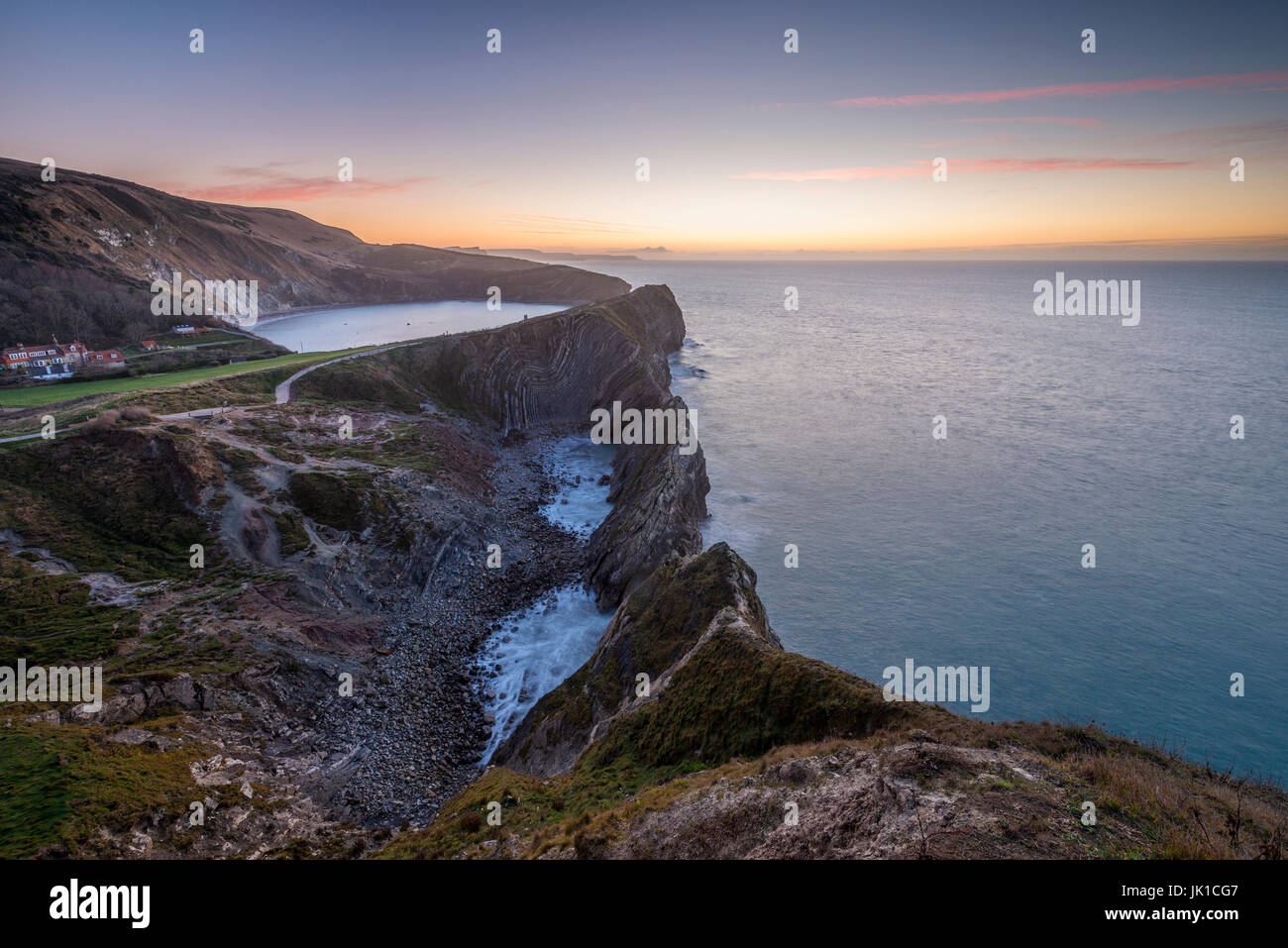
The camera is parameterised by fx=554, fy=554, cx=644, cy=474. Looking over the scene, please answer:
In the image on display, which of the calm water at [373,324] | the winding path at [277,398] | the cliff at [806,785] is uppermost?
the calm water at [373,324]

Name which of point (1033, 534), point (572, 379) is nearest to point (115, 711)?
point (1033, 534)

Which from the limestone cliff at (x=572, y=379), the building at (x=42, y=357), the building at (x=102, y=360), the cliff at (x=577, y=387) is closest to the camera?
the cliff at (x=577, y=387)

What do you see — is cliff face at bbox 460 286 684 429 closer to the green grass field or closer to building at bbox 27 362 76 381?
the green grass field

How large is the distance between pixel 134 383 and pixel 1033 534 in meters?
94.0

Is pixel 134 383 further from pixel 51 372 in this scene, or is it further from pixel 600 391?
pixel 600 391

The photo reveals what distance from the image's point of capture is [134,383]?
62500 mm

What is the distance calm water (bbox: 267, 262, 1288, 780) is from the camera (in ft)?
109

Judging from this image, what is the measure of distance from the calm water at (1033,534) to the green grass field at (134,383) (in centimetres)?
4225

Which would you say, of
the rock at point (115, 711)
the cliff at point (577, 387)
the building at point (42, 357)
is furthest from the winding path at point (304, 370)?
the rock at point (115, 711)

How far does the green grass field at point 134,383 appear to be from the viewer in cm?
5334

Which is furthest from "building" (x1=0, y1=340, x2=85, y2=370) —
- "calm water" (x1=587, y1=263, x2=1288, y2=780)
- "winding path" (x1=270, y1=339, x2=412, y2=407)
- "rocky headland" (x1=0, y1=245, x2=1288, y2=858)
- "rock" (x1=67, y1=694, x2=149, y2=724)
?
"calm water" (x1=587, y1=263, x2=1288, y2=780)

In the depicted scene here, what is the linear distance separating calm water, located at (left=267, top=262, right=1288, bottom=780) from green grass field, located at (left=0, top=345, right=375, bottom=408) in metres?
42.3

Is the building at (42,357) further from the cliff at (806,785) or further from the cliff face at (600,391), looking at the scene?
the cliff at (806,785)

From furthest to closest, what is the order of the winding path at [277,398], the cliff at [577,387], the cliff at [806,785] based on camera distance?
the cliff at [577,387] → the winding path at [277,398] → the cliff at [806,785]
